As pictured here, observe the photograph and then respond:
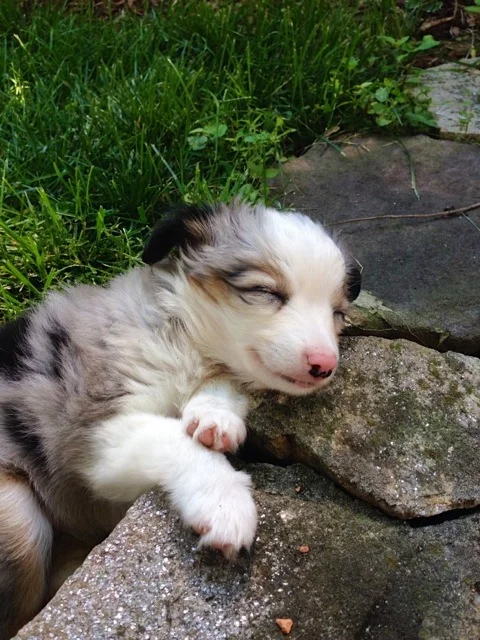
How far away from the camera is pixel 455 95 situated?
18.6ft

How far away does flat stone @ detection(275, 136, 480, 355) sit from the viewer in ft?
12.1

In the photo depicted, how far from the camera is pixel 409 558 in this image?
2414 millimetres

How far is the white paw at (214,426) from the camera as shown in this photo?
2691 mm

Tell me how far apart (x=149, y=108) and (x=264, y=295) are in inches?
96.2

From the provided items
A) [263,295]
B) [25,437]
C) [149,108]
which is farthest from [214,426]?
[149,108]

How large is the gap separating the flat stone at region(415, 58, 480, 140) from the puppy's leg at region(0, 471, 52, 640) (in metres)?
3.95

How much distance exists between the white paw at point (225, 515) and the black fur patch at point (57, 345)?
0.86m

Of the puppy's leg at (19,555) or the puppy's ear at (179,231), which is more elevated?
the puppy's ear at (179,231)

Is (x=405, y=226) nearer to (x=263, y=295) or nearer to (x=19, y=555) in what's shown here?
(x=263, y=295)

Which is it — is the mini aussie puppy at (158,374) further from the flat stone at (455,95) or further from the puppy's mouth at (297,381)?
the flat stone at (455,95)

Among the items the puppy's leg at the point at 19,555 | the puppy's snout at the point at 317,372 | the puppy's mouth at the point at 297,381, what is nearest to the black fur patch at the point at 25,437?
the puppy's leg at the point at 19,555

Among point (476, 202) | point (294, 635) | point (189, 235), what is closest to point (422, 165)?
point (476, 202)

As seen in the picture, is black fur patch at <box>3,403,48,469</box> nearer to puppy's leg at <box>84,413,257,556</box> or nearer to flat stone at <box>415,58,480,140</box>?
puppy's leg at <box>84,413,257,556</box>

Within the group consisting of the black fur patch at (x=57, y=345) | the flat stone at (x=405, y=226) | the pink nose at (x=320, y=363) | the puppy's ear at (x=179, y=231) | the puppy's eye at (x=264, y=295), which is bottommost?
the flat stone at (x=405, y=226)
